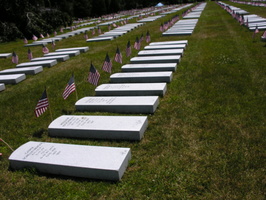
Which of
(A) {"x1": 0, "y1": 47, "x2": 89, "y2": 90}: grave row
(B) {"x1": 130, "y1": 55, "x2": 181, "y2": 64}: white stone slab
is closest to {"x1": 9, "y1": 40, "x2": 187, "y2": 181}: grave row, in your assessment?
(B) {"x1": 130, "y1": 55, "x2": 181, "y2": 64}: white stone slab

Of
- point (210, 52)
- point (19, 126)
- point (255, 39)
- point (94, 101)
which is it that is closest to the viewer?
point (19, 126)

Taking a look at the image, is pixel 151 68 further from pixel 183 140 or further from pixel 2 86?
pixel 2 86

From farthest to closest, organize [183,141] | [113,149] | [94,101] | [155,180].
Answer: [94,101], [183,141], [113,149], [155,180]

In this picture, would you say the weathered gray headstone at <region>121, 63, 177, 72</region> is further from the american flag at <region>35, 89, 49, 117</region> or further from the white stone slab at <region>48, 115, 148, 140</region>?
the american flag at <region>35, 89, 49, 117</region>

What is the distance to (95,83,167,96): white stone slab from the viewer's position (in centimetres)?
683

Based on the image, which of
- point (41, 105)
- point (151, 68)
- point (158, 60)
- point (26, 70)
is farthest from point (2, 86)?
point (158, 60)

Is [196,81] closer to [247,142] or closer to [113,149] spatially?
[247,142]

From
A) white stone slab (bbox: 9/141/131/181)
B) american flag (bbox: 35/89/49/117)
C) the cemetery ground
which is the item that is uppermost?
american flag (bbox: 35/89/49/117)

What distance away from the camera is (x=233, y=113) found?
546 cm

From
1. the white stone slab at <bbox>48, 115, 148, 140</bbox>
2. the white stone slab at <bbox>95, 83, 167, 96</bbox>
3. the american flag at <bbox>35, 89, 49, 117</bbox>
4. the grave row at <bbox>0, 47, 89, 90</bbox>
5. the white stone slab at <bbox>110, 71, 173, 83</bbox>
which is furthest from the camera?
the grave row at <bbox>0, 47, 89, 90</bbox>

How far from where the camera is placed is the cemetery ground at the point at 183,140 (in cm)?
361

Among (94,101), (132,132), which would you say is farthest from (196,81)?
(132,132)

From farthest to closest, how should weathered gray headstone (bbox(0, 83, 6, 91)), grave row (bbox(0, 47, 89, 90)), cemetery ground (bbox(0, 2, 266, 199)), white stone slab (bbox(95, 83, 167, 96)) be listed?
grave row (bbox(0, 47, 89, 90)) → weathered gray headstone (bbox(0, 83, 6, 91)) → white stone slab (bbox(95, 83, 167, 96)) → cemetery ground (bbox(0, 2, 266, 199))

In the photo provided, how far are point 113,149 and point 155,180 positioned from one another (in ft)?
2.87
